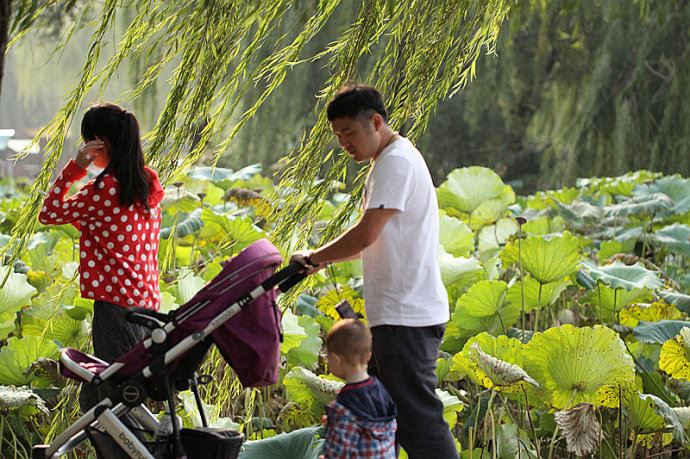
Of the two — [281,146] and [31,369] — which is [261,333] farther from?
[281,146]

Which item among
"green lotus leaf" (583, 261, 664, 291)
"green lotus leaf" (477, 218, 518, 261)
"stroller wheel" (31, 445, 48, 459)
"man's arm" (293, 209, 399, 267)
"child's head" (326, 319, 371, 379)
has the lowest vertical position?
"green lotus leaf" (477, 218, 518, 261)

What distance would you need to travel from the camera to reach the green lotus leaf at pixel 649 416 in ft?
10.3

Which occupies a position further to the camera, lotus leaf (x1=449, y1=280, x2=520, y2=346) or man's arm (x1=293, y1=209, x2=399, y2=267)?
lotus leaf (x1=449, y1=280, x2=520, y2=346)

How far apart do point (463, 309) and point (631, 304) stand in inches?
27.3

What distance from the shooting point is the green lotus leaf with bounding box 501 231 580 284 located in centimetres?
385

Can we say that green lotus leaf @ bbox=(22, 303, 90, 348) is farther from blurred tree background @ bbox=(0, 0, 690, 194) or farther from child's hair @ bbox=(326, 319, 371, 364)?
blurred tree background @ bbox=(0, 0, 690, 194)

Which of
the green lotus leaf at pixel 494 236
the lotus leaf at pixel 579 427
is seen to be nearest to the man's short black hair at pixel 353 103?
the lotus leaf at pixel 579 427

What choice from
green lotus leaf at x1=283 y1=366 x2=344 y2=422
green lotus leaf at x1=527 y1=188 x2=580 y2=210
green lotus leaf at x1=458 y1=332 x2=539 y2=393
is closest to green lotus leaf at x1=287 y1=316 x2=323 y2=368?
green lotus leaf at x1=283 y1=366 x2=344 y2=422

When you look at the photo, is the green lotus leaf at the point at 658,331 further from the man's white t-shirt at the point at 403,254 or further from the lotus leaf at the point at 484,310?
the man's white t-shirt at the point at 403,254

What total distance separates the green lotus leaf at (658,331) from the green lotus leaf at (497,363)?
550 millimetres

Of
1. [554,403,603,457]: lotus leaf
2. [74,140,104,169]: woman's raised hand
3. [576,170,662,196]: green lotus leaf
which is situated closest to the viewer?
[74,140,104,169]: woman's raised hand

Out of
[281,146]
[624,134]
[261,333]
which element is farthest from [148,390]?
[281,146]

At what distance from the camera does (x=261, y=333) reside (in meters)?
2.26

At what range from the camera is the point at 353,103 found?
90.4 inches
